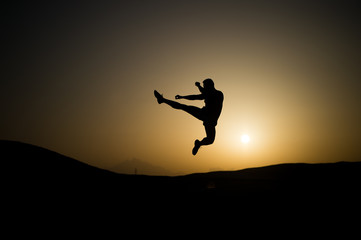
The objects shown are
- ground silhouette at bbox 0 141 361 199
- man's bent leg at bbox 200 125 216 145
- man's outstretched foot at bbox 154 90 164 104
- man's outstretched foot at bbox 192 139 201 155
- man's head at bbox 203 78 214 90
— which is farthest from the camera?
man's outstretched foot at bbox 192 139 201 155

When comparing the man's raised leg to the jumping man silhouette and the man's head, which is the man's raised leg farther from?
the man's head

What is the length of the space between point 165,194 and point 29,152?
5.57 meters

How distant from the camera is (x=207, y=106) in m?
8.61

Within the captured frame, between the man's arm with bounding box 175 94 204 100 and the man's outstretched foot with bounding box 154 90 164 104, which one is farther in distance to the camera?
the man's outstretched foot with bounding box 154 90 164 104

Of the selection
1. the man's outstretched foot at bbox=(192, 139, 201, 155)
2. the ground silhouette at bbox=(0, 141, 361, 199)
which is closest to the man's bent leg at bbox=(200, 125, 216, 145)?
the man's outstretched foot at bbox=(192, 139, 201, 155)

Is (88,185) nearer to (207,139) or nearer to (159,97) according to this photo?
(159,97)

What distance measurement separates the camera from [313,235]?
417 cm

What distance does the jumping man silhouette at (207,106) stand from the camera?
8508 mm

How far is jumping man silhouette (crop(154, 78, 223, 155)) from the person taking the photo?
851 cm

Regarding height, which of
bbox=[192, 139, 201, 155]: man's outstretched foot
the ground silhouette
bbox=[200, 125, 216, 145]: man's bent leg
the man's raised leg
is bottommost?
the ground silhouette

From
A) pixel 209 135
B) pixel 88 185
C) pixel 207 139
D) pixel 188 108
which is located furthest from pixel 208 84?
pixel 88 185

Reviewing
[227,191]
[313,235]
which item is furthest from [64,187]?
[313,235]

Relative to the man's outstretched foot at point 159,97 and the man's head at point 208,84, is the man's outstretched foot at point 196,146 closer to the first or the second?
the man's outstretched foot at point 159,97

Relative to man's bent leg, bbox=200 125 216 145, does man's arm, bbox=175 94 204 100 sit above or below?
above
